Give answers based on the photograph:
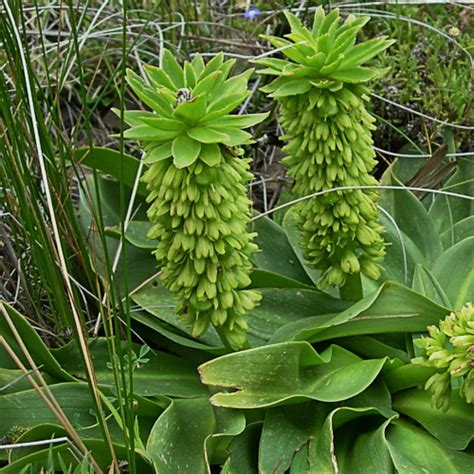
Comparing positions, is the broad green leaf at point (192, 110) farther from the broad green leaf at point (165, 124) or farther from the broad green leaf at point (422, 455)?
the broad green leaf at point (422, 455)

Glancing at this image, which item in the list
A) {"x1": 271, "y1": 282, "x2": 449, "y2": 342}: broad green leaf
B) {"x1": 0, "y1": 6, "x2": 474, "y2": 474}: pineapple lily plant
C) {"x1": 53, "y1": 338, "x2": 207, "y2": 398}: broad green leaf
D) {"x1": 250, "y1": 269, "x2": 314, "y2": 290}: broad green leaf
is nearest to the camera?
{"x1": 0, "y1": 6, "x2": 474, "y2": 474}: pineapple lily plant

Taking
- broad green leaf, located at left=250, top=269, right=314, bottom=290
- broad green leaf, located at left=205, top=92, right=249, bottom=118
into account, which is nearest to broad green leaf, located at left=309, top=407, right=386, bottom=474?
broad green leaf, located at left=250, top=269, right=314, bottom=290

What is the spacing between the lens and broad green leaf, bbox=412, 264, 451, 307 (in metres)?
1.70

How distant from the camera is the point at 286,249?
196 cm

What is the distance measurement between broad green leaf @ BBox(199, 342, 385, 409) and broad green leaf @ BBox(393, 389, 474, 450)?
0.14m

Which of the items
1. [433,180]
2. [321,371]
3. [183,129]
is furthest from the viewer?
[433,180]

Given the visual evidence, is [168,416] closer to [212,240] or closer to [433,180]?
[212,240]

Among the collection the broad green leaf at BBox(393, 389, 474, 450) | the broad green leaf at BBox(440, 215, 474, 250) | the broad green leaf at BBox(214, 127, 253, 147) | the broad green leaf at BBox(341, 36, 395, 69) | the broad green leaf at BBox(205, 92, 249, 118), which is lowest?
the broad green leaf at BBox(393, 389, 474, 450)

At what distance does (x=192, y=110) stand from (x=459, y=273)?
0.81 metres

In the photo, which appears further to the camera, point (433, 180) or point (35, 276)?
point (433, 180)

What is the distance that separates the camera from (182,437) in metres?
1.55

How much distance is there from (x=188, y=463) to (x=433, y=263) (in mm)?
766

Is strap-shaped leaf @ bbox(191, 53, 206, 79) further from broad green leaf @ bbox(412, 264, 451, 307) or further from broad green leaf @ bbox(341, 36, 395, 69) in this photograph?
broad green leaf @ bbox(412, 264, 451, 307)

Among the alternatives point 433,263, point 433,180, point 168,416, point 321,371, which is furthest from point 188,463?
point 433,180
